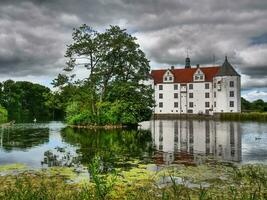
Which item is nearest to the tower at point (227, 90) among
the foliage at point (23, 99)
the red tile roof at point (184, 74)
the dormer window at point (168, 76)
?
the red tile roof at point (184, 74)

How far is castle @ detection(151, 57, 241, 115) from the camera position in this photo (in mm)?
82625

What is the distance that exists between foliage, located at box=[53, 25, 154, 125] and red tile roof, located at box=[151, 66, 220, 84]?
3936 centimetres

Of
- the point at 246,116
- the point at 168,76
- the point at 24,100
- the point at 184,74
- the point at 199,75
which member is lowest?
the point at 246,116

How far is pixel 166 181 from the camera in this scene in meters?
12.6

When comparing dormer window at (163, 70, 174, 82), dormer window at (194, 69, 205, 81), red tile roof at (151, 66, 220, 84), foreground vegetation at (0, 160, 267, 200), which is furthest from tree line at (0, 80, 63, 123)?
foreground vegetation at (0, 160, 267, 200)

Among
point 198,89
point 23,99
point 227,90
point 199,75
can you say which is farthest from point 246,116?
point 23,99

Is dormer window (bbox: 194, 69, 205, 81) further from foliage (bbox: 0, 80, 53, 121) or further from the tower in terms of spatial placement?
foliage (bbox: 0, 80, 53, 121)

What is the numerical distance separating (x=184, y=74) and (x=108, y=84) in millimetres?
44065

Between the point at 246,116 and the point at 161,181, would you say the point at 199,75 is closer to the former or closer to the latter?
the point at 246,116

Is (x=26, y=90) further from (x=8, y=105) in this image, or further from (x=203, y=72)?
(x=203, y=72)

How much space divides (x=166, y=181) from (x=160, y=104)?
80888 millimetres

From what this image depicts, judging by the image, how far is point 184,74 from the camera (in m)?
91.9

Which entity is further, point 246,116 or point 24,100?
point 24,100

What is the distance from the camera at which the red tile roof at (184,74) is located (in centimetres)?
8861
